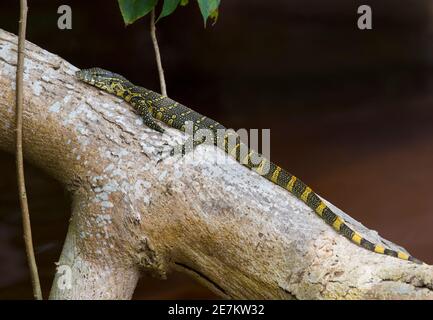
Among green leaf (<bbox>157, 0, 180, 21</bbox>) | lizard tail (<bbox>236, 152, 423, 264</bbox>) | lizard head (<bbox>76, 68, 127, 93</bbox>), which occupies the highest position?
green leaf (<bbox>157, 0, 180, 21</bbox>)

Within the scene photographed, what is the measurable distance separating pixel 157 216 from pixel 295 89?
3.95ft

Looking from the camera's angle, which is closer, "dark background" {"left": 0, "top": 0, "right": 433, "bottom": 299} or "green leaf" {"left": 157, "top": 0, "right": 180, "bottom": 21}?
"green leaf" {"left": 157, "top": 0, "right": 180, "bottom": 21}

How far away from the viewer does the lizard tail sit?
6.91 ft

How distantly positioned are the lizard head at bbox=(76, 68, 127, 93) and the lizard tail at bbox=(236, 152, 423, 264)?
2.29 ft

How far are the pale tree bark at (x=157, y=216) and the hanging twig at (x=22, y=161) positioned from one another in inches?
2.2

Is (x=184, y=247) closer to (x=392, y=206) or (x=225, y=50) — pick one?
(x=225, y=50)

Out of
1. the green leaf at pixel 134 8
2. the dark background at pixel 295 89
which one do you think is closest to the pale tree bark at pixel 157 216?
the green leaf at pixel 134 8

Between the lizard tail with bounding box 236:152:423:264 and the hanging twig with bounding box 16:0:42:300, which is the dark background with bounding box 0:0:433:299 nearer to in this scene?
the hanging twig with bounding box 16:0:42:300

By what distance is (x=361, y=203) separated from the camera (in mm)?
3049

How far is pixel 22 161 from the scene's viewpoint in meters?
2.18

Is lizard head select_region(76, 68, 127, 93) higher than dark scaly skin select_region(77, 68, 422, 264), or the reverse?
lizard head select_region(76, 68, 127, 93)

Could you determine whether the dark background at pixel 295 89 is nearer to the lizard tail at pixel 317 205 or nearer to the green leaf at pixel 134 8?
the green leaf at pixel 134 8

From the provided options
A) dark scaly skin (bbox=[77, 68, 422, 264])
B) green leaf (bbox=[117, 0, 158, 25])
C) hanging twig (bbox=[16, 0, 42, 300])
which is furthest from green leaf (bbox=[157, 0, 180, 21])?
hanging twig (bbox=[16, 0, 42, 300])
